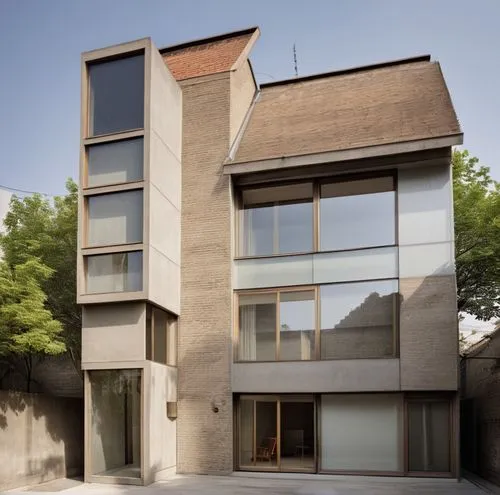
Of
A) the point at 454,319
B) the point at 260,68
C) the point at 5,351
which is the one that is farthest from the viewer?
the point at 260,68

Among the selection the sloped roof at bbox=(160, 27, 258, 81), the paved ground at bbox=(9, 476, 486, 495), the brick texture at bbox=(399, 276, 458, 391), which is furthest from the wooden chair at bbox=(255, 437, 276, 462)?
the sloped roof at bbox=(160, 27, 258, 81)

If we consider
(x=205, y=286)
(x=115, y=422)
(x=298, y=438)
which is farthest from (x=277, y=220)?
(x=115, y=422)

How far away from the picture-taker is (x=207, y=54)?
68.3ft

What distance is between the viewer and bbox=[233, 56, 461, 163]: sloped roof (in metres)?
17.5

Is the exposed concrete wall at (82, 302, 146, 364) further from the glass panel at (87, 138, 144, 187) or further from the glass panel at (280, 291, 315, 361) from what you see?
the glass panel at (280, 291, 315, 361)

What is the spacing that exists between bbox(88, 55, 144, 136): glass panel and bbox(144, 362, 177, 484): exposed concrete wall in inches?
256

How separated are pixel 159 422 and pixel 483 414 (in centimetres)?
871

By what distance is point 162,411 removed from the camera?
659 inches

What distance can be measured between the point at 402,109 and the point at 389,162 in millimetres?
2220

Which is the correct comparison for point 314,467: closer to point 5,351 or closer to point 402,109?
point 5,351

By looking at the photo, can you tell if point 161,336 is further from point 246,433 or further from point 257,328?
point 246,433

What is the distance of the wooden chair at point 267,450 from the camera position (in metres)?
17.0

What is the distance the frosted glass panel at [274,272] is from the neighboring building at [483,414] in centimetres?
526

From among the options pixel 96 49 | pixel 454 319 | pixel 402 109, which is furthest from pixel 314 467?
pixel 96 49
